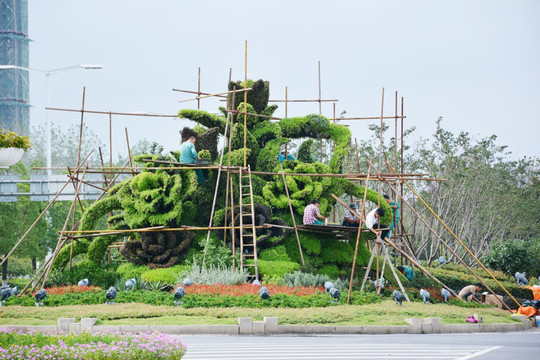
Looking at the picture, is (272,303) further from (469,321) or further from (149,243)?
(149,243)

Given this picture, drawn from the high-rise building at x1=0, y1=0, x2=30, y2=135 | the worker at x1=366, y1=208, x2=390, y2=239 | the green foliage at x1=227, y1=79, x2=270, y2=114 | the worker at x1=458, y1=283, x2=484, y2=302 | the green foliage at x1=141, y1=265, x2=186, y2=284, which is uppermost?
the high-rise building at x1=0, y1=0, x2=30, y2=135

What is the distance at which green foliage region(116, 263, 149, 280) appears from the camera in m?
23.5

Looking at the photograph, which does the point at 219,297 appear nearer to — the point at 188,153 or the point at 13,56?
the point at 188,153

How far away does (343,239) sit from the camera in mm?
25703

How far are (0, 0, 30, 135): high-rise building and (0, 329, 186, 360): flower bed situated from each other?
94.3 metres

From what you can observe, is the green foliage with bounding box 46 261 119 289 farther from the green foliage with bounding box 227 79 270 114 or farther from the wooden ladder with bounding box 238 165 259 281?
the green foliage with bounding box 227 79 270 114

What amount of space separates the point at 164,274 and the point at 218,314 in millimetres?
5000

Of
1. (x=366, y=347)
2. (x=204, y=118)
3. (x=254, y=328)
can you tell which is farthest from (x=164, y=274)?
(x=366, y=347)

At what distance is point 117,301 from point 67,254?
5.67m

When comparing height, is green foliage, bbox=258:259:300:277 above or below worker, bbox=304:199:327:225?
below

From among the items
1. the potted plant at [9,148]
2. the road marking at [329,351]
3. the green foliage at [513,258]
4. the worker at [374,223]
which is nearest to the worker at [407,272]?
the worker at [374,223]

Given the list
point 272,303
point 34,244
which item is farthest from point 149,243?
point 34,244

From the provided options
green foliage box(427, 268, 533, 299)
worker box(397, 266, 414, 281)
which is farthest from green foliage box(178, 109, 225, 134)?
green foliage box(427, 268, 533, 299)

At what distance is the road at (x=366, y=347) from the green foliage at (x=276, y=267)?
6.49 metres
